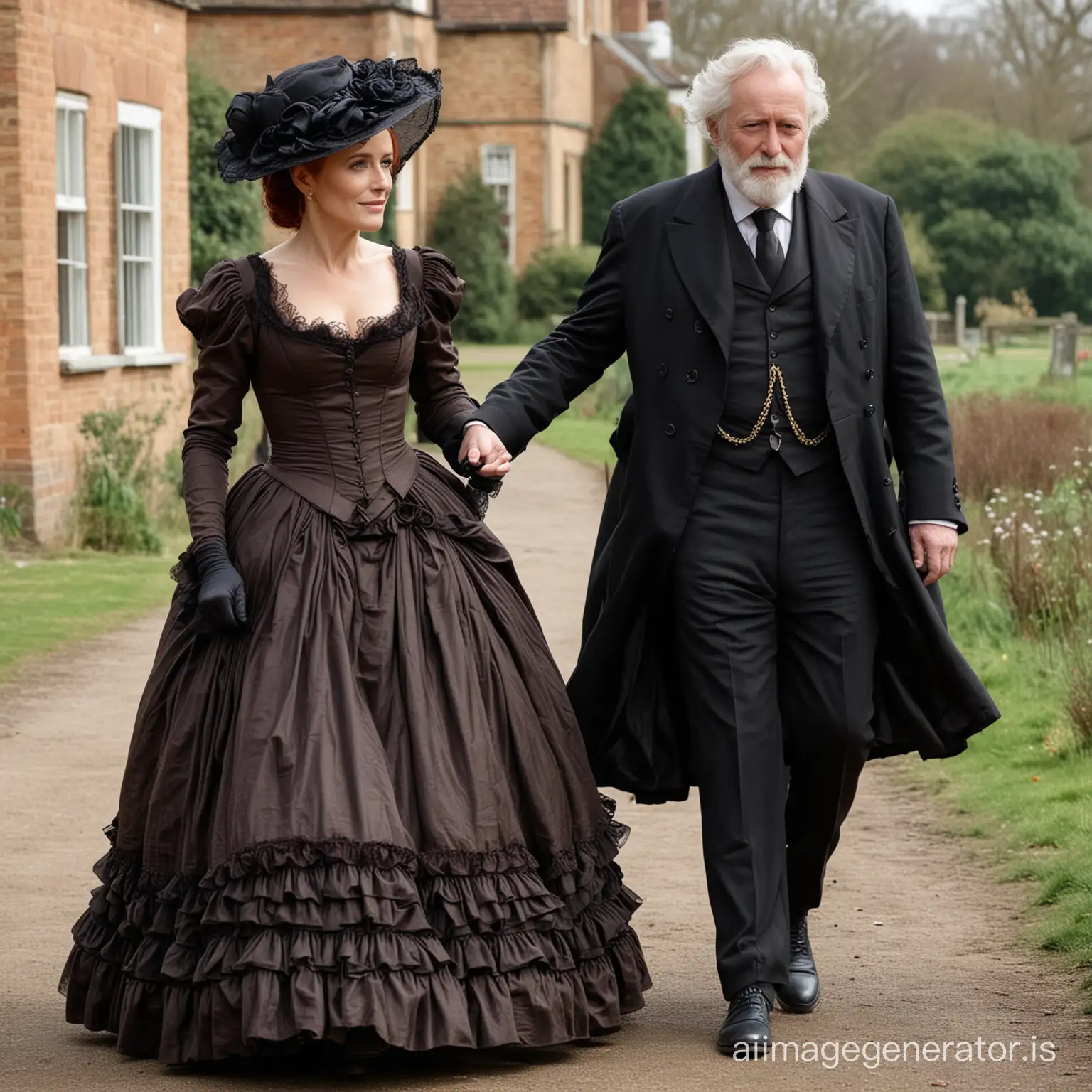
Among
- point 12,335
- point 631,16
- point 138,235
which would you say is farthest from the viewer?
point 631,16

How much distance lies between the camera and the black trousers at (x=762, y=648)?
4.33 m

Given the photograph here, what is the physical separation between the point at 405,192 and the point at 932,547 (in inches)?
1175

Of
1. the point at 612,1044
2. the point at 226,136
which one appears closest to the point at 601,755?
the point at 612,1044

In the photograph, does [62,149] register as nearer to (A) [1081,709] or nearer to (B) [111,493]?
(B) [111,493]

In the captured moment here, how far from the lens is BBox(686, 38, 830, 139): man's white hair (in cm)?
432

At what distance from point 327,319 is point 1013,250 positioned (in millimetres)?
37100

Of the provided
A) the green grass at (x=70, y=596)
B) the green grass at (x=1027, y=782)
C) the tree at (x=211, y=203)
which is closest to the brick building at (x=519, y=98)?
the tree at (x=211, y=203)

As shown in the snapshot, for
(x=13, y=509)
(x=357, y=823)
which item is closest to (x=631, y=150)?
(x=13, y=509)

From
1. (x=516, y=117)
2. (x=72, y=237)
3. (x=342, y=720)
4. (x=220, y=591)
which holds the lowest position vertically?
(x=342, y=720)

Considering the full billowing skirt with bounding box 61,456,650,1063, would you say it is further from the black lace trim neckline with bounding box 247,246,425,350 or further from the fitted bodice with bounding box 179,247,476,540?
the black lace trim neckline with bounding box 247,246,425,350

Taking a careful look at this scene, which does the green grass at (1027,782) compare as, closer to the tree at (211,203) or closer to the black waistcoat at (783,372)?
the black waistcoat at (783,372)

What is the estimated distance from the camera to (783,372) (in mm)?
→ 4355

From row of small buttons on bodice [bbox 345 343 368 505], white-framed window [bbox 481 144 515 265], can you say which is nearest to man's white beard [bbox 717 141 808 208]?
row of small buttons on bodice [bbox 345 343 368 505]

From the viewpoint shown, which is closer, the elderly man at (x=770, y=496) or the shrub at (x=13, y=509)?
the elderly man at (x=770, y=496)
